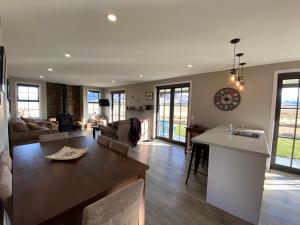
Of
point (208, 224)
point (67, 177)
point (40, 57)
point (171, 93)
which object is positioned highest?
point (40, 57)

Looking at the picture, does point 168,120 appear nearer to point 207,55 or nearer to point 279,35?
point 207,55

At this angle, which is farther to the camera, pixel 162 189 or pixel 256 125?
pixel 256 125

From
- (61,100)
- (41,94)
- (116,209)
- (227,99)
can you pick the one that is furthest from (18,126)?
(227,99)

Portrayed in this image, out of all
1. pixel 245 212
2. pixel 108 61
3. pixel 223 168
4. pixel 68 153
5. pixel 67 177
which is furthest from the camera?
pixel 108 61

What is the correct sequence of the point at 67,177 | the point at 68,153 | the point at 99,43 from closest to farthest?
the point at 67,177 → the point at 68,153 → the point at 99,43

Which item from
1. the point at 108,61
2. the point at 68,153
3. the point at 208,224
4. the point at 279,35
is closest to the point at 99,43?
the point at 108,61

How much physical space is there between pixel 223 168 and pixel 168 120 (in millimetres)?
3546

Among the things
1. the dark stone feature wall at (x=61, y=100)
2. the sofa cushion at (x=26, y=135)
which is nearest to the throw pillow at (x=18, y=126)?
the sofa cushion at (x=26, y=135)

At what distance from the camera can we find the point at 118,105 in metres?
8.20

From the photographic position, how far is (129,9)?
155 centimetres

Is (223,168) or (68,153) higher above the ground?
(68,153)

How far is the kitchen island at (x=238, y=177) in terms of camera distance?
5.98 ft

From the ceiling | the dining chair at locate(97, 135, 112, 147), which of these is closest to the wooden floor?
the dining chair at locate(97, 135, 112, 147)

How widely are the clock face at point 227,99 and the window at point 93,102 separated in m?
6.81
